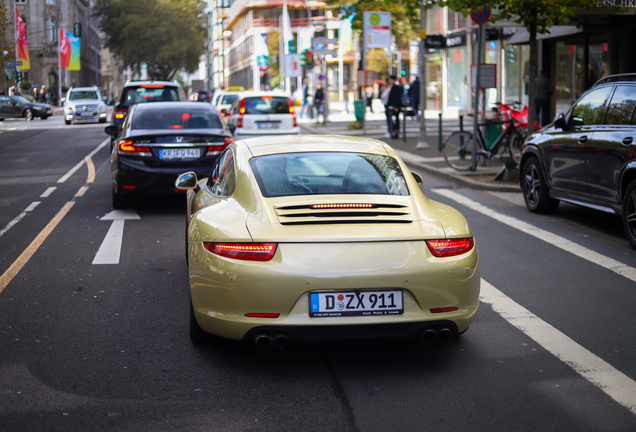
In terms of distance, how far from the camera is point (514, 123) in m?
17.0

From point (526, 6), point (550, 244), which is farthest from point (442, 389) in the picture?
point (526, 6)

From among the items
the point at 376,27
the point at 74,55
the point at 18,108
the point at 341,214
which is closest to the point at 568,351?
the point at 341,214

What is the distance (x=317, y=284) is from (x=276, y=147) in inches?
60.2

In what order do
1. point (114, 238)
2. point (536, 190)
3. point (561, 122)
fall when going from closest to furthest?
point (114, 238) → point (561, 122) → point (536, 190)

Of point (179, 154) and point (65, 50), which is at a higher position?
point (65, 50)

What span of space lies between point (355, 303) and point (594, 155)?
579 centimetres

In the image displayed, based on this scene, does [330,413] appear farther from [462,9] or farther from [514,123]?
[514,123]

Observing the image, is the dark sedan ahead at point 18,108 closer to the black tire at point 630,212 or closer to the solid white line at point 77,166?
the solid white line at point 77,166

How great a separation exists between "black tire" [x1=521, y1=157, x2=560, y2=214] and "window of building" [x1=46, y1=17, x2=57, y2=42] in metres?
85.9

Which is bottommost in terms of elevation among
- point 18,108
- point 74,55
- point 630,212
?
point 630,212

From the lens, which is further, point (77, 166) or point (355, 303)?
point (77, 166)

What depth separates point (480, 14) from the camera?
1444 centimetres

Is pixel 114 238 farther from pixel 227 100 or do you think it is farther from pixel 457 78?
pixel 457 78

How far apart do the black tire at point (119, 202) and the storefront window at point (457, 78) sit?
101ft
